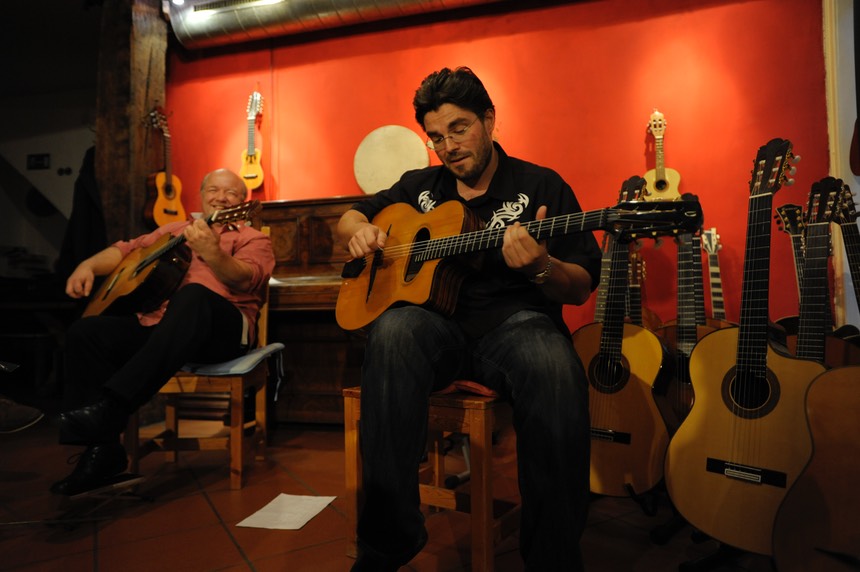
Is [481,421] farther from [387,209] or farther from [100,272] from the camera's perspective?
[100,272]

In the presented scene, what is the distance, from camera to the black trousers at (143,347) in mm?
1938

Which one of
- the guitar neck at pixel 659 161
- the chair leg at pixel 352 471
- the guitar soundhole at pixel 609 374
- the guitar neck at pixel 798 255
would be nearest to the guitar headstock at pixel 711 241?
the guitar neck at pixel 659 161

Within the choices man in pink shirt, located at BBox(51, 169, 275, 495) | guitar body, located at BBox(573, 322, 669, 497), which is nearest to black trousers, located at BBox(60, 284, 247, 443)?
man in pink shirt, located at BBox(51, 169, 275, 495)

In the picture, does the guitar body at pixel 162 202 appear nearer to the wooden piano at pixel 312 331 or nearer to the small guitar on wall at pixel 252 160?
the small guitar on wall at pixel 252 160

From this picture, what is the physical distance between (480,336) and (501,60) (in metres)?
2.96

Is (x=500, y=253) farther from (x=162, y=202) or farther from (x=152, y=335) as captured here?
(x=162, y=202)

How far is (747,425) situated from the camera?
153 centimetres

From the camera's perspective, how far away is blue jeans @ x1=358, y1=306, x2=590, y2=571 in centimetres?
122

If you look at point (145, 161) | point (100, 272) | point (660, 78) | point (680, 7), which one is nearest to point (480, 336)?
point (100, 272)

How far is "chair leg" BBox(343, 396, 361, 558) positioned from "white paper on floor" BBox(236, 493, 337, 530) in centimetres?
32

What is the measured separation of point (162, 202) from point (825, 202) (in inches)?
152

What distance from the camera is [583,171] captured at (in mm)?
3697

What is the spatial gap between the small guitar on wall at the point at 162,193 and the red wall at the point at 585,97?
46 cm

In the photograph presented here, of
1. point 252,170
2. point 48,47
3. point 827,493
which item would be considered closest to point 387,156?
point 252,170
